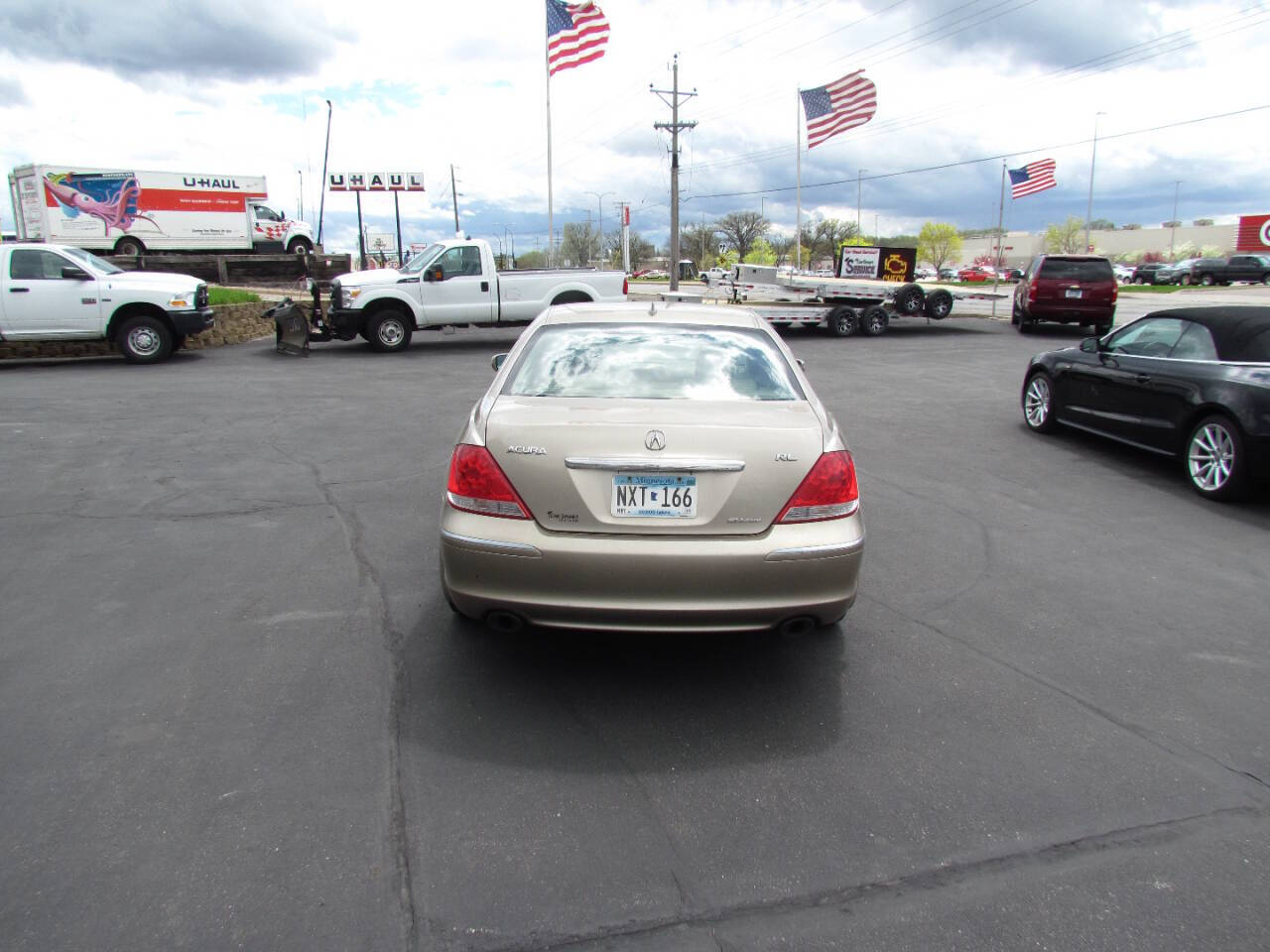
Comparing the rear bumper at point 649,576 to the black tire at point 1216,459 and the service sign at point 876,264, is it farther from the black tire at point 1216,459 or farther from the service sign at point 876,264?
the service sign at point 876,264

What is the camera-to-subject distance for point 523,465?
3.47 metres

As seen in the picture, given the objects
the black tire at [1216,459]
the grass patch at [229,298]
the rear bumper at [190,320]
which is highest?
the grass patch at [229,298]

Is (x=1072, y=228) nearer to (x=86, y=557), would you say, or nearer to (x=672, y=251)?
(x=672, y=251)

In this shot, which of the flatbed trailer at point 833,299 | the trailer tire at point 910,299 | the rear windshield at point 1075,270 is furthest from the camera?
the trailer tire at point 910,299

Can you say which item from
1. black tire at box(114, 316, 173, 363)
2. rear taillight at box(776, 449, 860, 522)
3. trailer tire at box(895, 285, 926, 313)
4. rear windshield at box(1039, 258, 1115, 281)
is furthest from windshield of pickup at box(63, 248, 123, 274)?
rear windshield at box(1039, 258, 1115, 281)

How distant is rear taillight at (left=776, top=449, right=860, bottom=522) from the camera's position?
3496 mm

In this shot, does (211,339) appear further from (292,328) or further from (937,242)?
(937,242)

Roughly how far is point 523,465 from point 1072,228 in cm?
12904

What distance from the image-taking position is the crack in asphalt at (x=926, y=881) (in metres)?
2.40

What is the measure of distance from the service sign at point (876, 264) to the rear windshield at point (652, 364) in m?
20.8

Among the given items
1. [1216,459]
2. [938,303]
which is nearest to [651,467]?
[1216,459]

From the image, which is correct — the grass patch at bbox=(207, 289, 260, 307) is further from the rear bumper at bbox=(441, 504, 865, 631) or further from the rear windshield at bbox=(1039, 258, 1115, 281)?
the rear windshield at bbox=(1039, 258, 1115, 281)

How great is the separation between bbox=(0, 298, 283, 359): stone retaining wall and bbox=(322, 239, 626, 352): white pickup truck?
6.23 feet

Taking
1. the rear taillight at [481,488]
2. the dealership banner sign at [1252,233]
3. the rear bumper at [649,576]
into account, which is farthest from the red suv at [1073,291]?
the dealership banner sign at [1252,233]
